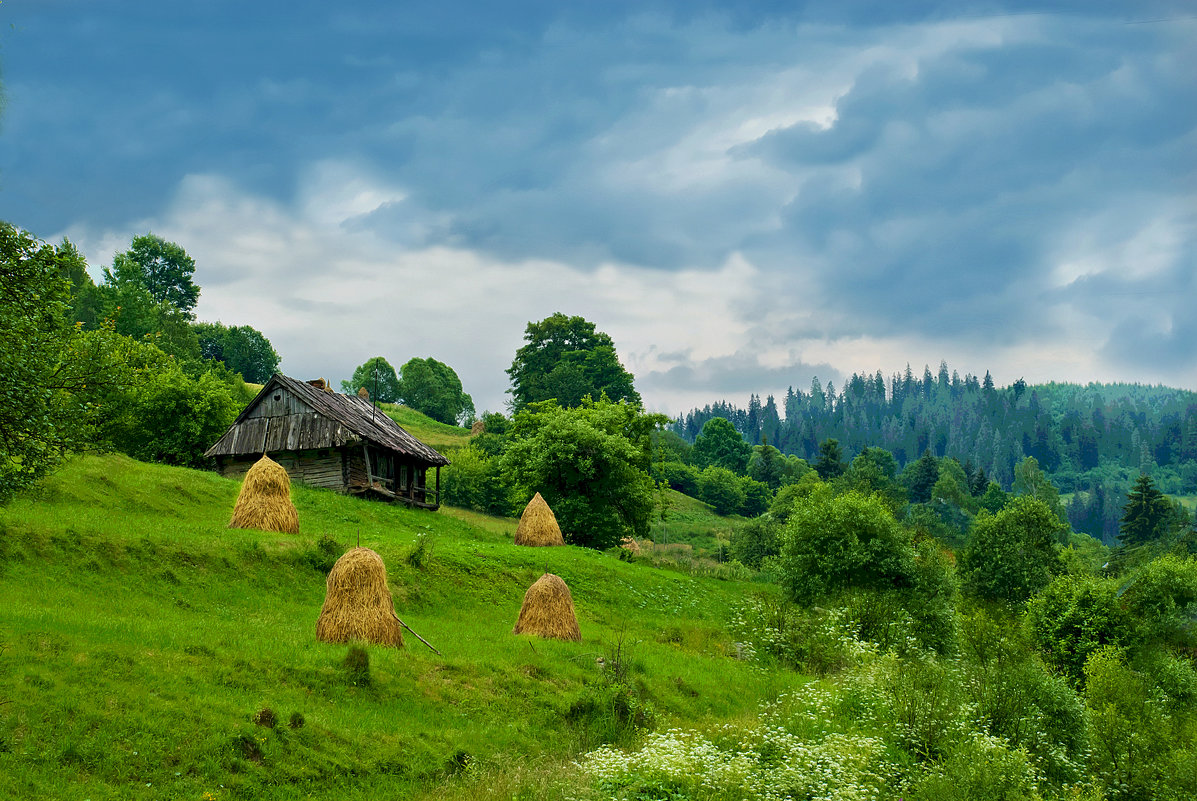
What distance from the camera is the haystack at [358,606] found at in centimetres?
1944

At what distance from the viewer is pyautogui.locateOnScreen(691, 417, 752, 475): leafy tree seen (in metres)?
140

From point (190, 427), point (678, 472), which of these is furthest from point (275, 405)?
point (678, 472)

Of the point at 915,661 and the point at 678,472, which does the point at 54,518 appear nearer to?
the point at 915,661

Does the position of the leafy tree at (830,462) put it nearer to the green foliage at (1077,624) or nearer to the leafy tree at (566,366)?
the leafy tree at (566,366)

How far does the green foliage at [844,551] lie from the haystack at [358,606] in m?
22.4

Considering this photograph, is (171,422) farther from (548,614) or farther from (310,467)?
(548,614)

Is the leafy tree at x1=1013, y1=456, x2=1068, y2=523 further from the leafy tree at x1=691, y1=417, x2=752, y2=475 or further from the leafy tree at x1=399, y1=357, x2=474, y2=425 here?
the leafy tree at x1=399, y1=357, x2=474, y2=425

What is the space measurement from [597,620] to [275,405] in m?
22.9

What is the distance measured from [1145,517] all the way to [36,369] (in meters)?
103

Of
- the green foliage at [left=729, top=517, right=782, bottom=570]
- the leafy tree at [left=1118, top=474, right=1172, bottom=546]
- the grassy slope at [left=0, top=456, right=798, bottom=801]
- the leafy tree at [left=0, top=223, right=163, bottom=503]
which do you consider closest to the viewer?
the grassy slope at [left=0, top=456, right=798, bottom=801]

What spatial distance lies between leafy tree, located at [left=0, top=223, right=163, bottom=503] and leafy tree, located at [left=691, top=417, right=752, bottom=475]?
12346 cm

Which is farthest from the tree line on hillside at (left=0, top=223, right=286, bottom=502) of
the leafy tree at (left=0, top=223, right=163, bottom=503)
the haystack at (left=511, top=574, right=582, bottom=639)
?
the haystack at (left=511, top=574, right=582, bottom=639)

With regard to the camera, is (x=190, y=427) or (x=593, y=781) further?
(x=190, y=427)

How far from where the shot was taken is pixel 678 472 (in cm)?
11838
